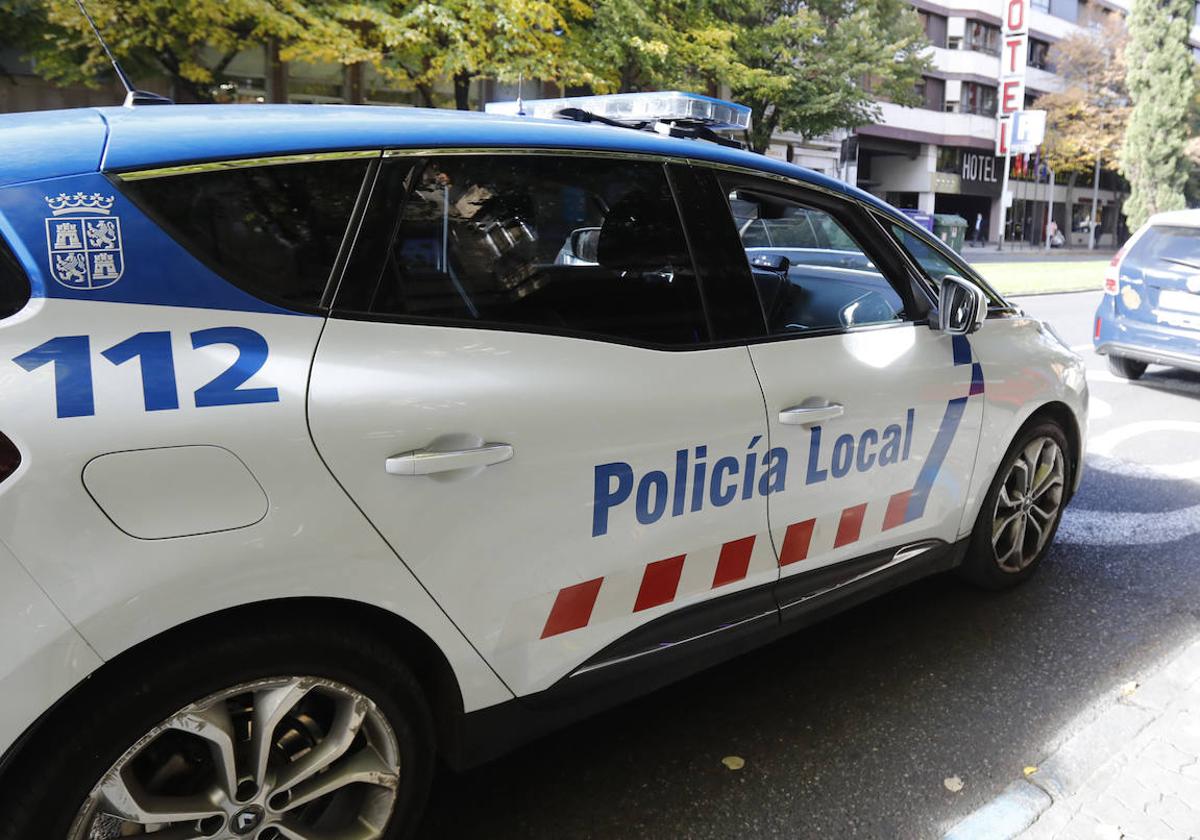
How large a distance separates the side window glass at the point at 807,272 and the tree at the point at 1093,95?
46.6 metres

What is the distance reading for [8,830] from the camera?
1516mm

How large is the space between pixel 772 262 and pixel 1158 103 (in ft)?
145

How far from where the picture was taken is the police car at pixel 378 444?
154 centimetres

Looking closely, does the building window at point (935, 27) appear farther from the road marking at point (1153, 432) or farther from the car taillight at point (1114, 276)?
the road marking at point (1153, 432)

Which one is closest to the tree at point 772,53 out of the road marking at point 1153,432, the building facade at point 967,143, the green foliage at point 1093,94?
the building facade at point 967,143

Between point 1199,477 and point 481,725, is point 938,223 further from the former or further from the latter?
point 481,725

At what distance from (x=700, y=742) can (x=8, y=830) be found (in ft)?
6.00

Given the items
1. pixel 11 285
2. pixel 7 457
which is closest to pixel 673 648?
pixel 7 457

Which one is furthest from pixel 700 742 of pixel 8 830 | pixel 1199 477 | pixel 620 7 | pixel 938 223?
pixel 938 223

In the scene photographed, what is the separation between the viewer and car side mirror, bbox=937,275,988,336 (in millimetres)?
2945

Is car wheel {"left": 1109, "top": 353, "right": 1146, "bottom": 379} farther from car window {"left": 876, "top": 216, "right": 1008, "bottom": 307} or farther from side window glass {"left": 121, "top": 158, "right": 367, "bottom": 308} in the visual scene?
side window glass {"left": 121, "top": 158, "right": 367, "bottom": 308}

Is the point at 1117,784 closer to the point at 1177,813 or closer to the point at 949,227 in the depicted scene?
the point at 1177,813

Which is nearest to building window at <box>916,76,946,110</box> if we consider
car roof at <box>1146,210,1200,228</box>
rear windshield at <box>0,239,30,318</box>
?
car roof at <box>1146,210,1200,228</box>

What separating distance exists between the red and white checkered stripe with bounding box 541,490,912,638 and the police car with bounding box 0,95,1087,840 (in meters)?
0.01
